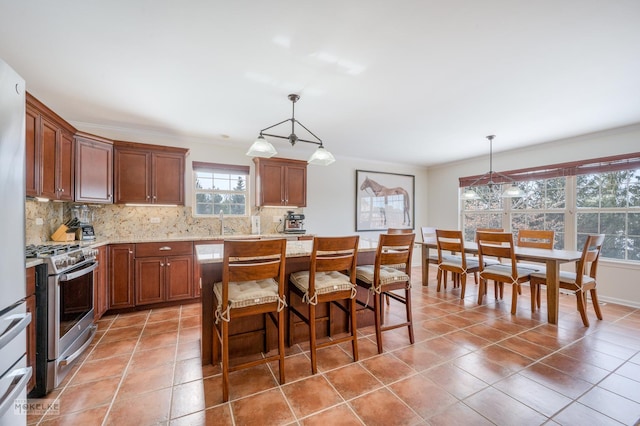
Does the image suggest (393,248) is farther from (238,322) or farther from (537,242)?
(537,242)

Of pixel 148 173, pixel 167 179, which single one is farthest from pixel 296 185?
pixel 148 173

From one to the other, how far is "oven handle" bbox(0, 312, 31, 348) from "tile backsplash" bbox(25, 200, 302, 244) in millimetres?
2426

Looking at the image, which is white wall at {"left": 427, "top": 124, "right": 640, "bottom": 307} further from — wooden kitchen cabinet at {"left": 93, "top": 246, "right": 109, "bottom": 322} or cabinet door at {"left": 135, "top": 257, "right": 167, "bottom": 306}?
wooden kitchen cabinet at {"left": 93, "top": 246, "right": 109, "bottom": 322}

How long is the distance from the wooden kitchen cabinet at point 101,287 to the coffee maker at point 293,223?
2.47 metres

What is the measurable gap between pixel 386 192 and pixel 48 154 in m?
5.37

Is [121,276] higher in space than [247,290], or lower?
lower

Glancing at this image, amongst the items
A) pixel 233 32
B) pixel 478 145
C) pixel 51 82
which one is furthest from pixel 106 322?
pixel 478 145

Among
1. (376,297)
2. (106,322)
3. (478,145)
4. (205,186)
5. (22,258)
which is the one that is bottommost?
(106,322)

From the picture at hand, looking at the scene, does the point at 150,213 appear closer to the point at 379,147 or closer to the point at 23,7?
the point at 23,7

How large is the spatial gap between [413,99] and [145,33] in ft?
8.09

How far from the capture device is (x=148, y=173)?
145 inches

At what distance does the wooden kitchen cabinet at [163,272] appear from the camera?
3369 millimetres

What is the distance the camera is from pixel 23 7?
62.6 inches

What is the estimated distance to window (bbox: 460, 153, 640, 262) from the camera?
3.67m
